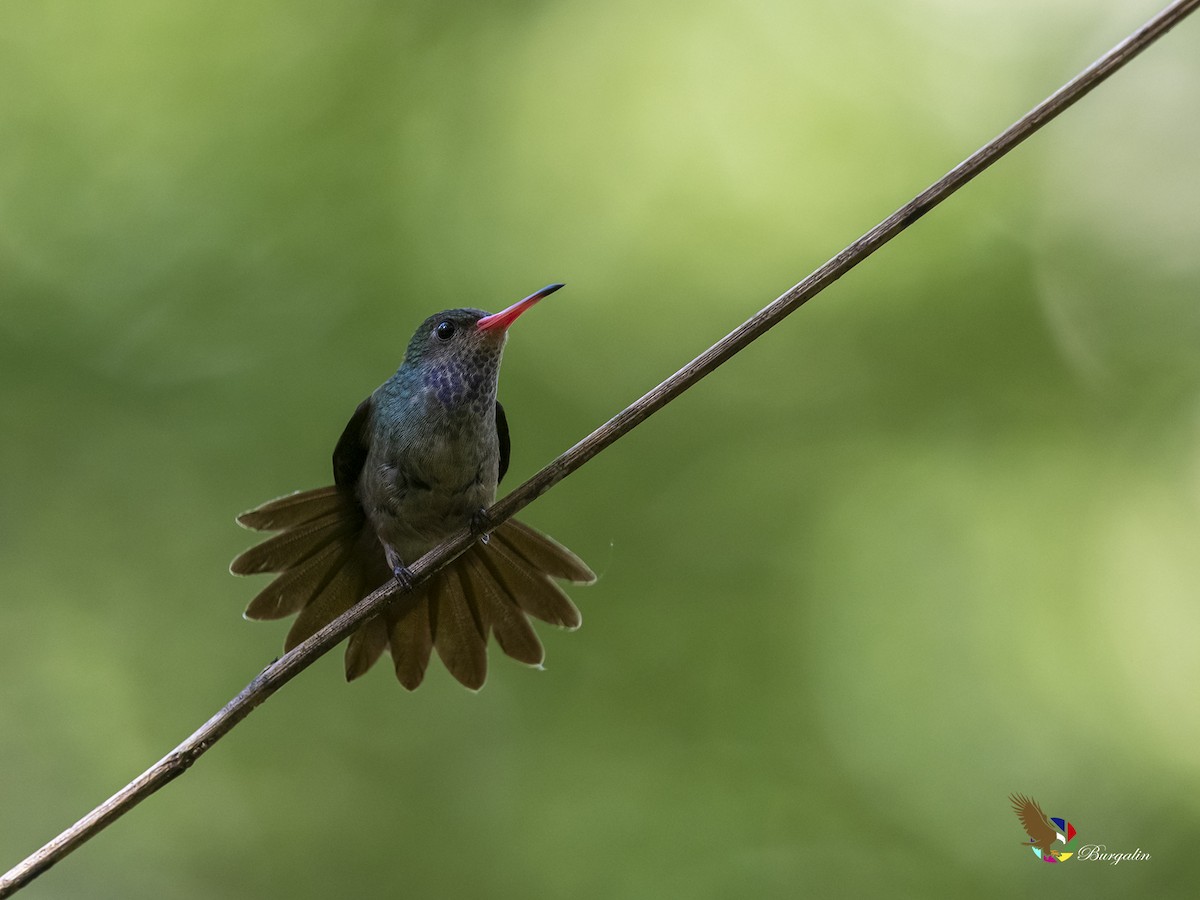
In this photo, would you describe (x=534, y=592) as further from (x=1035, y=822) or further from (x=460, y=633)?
(x=1035, y=822)

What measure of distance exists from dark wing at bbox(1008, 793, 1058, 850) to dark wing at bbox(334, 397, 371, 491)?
10.8 feet

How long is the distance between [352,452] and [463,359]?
0.67 meters

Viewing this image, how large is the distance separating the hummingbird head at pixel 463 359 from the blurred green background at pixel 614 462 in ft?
4.66

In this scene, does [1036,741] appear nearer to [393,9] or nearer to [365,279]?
[365,279]

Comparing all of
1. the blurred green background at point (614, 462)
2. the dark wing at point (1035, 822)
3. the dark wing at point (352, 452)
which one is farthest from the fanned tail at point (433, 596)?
the dark wing at point (1035, 822)

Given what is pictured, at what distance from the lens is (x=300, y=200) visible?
5.72m

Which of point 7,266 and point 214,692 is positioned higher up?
point 7,266

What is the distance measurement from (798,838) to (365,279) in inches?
132

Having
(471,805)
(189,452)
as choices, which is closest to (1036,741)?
(471,805)

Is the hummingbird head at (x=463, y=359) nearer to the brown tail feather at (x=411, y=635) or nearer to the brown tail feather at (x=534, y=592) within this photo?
the brown tail feather at (x=534, y=592)

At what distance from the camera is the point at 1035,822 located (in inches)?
197

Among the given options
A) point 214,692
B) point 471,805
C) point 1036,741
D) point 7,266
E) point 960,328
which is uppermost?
point 7,266

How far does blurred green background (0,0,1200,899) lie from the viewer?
5191 millimetres

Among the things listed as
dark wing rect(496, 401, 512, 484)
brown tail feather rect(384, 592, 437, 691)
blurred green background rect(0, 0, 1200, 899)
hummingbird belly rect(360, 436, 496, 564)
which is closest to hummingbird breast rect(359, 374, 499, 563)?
hummingbird belly rect(360, 436, 496, 564)
